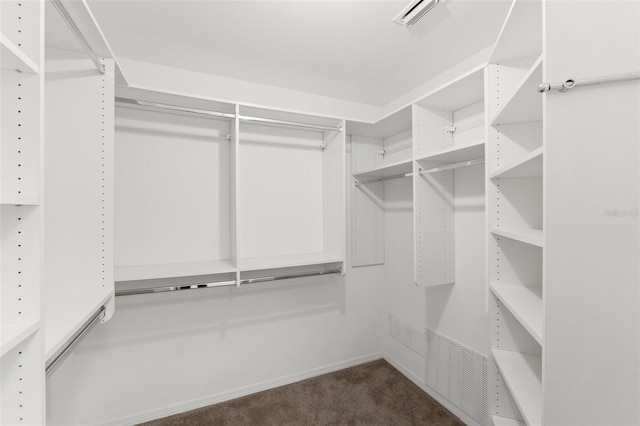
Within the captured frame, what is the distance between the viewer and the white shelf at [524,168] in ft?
3.17

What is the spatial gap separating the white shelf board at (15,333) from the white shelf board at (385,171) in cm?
206

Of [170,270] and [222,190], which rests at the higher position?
[222,190]

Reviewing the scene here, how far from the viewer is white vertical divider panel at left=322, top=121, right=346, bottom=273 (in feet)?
7.55

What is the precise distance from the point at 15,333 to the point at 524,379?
1.75 m

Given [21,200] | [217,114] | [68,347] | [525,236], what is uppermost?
[217,114]

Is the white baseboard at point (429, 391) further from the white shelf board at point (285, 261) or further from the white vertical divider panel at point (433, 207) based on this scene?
the white shelf board at point (285, 261)

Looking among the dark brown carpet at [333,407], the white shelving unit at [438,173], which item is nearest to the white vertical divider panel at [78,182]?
the dark brown carpet at [333,407]

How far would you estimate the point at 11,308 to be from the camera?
0.67 meters

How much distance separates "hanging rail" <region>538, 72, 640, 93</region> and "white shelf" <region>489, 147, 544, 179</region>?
0.20m

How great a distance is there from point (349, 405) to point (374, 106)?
269 cm

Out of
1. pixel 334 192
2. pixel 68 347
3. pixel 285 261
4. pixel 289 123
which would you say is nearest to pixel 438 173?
pixel 334 192

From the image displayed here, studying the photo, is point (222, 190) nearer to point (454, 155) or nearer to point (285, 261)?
point (285, 261)

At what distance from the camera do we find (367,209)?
2742 millimetres

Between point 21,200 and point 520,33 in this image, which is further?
point 520,33
